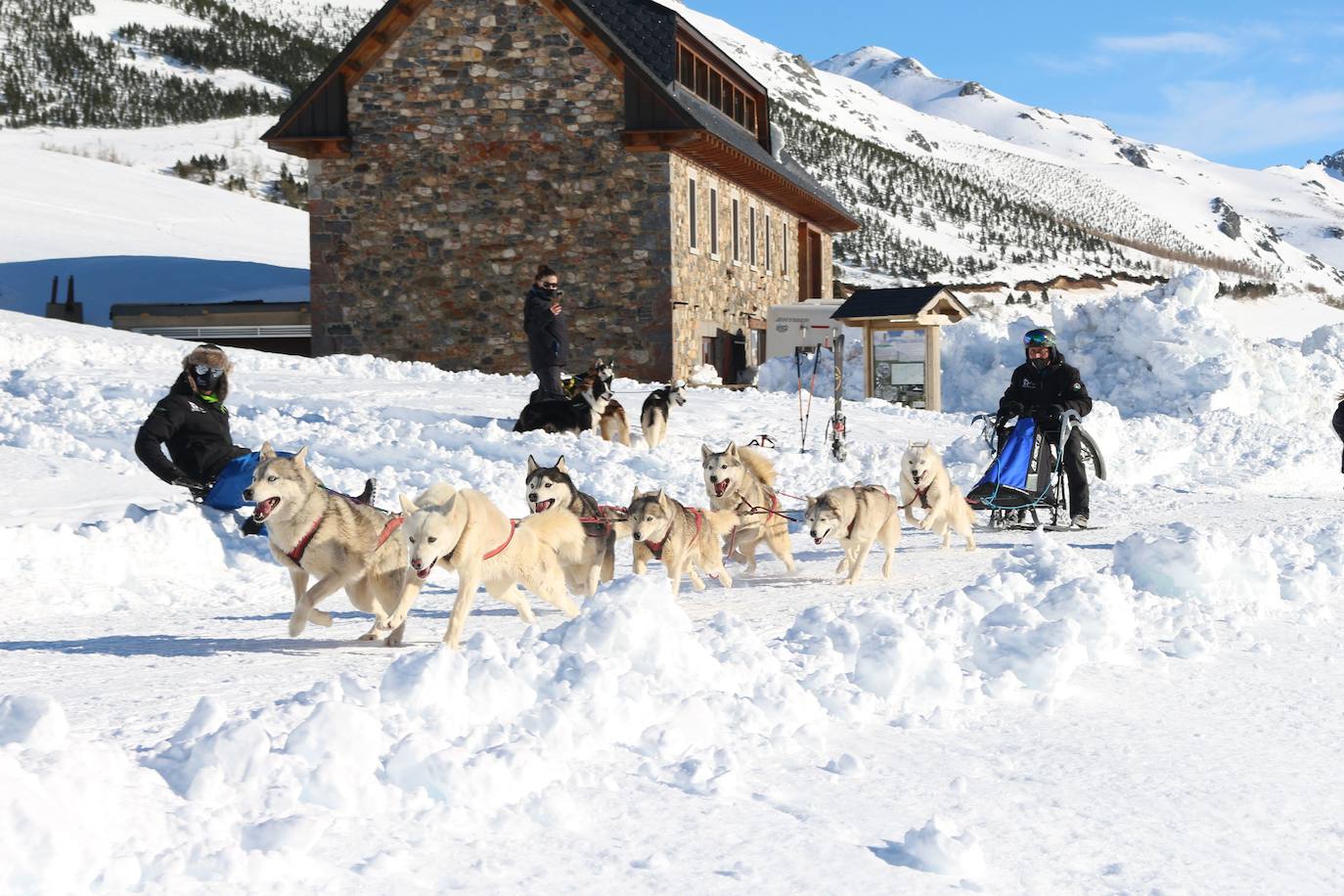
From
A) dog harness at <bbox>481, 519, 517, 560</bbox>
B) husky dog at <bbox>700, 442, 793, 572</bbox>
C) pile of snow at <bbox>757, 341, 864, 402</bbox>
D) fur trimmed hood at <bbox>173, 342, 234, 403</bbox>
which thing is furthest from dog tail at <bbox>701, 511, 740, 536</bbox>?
pile of snow at <bbox>757, 341, 864, 402</bbox>

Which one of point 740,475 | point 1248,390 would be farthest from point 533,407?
point 1248,390

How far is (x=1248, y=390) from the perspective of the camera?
2258cm

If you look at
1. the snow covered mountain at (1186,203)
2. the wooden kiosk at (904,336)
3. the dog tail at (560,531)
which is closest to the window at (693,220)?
the wooden kiosk at (904,336)

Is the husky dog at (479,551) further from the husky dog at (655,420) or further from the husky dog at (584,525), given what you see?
the husky dog at (655,420)

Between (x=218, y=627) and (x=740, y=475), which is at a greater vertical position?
(x=740, y=475)

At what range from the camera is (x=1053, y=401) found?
11.7 metres

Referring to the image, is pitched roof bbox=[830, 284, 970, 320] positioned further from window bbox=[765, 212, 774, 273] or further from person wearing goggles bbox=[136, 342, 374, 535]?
person wearing goggles bbox=[136, 342, 374, 535]

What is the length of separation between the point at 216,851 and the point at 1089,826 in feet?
7.79

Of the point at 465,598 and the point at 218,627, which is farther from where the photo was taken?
the point at 218,627

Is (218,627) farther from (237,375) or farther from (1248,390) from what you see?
(1248,390)

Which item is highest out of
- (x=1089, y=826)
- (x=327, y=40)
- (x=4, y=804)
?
(x=327, y=40)

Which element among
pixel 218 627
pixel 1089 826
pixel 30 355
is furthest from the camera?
Result: pixel 30 355

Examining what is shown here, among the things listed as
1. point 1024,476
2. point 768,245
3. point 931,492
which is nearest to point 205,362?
point 931,492

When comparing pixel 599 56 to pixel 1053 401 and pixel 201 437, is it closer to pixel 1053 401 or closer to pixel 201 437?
pixel 1053 401
